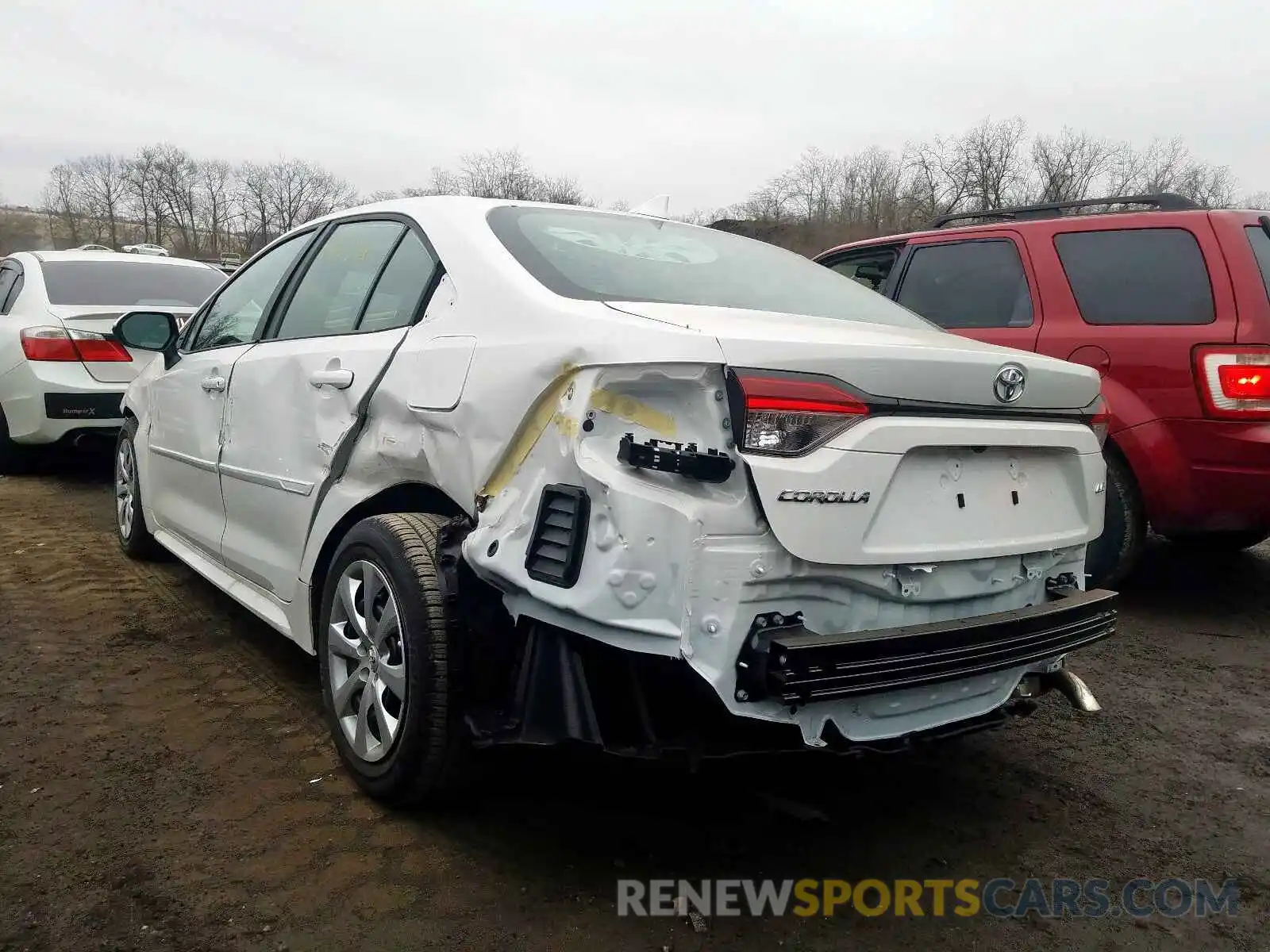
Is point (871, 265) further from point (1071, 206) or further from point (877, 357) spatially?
point (877, 357)

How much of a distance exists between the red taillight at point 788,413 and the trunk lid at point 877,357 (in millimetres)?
35

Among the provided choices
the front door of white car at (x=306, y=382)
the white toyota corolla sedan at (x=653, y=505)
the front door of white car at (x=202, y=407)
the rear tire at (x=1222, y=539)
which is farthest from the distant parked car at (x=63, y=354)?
the rear tire at (x=1222, y=539)

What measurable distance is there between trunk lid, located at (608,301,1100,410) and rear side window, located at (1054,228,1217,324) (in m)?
2.07

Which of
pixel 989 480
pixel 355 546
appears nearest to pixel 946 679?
pixel 989 480

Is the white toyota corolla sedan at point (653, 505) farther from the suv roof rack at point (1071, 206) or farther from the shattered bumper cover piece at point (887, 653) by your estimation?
the suv roof rack at point (1071, 206)

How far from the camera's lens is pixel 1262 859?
2369 millimetres

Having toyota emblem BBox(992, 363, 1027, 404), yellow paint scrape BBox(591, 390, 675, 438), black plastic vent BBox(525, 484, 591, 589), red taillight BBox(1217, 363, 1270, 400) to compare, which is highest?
toyota emblem BBox(992, 363, 1027, 404)

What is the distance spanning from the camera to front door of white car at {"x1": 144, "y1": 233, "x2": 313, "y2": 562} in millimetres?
3562

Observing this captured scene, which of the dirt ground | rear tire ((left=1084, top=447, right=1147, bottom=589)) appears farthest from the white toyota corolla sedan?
rear tire ((left=1084, top=447, right=1147, bottom=589))

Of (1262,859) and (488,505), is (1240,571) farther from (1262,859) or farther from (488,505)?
(488,505)

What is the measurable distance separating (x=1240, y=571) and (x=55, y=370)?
712cm

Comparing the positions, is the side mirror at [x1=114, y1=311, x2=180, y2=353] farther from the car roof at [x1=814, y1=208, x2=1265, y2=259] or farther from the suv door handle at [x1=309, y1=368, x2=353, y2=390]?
the car roof at [x1=814, y1=208, x2=1265, y2=259]

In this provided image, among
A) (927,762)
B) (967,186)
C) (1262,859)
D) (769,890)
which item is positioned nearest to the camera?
(769,890)

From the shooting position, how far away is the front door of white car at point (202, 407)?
3.56 m
